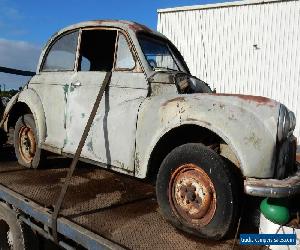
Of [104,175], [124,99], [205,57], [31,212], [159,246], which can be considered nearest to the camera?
[159,246]

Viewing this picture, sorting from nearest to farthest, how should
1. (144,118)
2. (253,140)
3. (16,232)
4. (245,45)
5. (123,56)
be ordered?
1. (253,140)
2. (144,118)
3. (16,232)
4. (123,56)
5. (245,45)

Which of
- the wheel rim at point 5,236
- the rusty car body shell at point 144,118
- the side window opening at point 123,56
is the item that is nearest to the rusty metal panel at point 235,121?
the rusty car body shell at point 144,118

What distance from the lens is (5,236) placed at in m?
3.79

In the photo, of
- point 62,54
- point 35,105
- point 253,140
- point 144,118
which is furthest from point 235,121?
point 35,105

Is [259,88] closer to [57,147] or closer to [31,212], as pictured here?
[57,147]

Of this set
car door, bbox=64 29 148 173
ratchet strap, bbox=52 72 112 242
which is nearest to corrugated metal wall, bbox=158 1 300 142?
car door, bbox=64 29 148 173

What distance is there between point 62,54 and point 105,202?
1900 mm

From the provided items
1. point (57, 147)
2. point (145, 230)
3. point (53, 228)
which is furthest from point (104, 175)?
point (145, 230)

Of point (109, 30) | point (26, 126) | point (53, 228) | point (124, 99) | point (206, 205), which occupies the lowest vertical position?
point (53, 228)

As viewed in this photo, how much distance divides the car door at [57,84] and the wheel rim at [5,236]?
95cm

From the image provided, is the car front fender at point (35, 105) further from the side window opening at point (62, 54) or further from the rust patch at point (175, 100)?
the rust patch at point (175, 100)

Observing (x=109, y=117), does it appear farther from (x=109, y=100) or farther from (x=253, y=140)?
(x=253, y=140)

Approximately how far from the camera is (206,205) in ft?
8.46

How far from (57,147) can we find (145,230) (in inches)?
67.7
